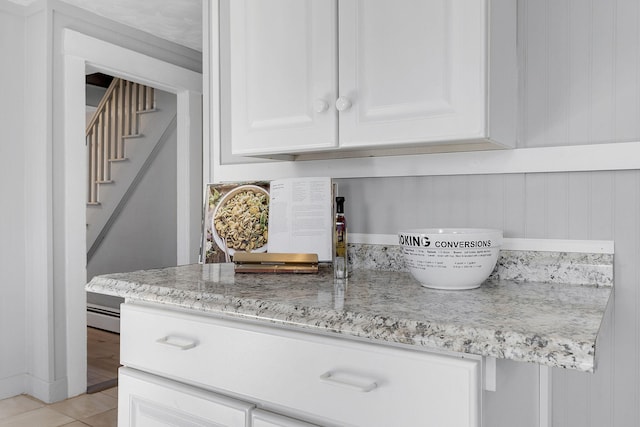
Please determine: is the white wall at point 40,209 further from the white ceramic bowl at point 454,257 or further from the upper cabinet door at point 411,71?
the white ceramic bowl at point 454,257

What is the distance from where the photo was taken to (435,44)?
3.90 ft

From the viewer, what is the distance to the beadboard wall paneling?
4.02 ft

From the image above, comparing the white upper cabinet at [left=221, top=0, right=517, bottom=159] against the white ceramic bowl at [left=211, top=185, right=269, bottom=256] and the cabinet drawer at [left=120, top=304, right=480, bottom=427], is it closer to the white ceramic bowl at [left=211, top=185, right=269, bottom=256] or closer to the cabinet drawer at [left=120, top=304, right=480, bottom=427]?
the white ceramic bowl at [left=211, top=185, right=269, bottom=256]

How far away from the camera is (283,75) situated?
1447 mm

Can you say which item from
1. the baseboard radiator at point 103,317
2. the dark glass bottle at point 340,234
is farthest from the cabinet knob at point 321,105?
the baseboard radiator at point 103,317

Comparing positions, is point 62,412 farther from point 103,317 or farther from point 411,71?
point 411,71

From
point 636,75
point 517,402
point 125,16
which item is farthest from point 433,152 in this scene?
point 125,16

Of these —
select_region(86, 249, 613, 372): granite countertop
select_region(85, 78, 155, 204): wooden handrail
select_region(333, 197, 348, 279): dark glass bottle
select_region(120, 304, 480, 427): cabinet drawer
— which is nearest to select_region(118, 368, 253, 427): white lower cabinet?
select_region(120, 304, 480, 427): cabinet drawer

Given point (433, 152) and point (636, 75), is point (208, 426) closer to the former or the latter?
point (433, 152)

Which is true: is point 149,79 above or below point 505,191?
above

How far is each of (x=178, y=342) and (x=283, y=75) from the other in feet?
2.60

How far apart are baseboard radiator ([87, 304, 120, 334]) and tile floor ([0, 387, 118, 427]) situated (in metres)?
1.62

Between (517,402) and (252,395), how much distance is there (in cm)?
57

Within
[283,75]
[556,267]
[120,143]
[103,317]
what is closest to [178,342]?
[283,75]
